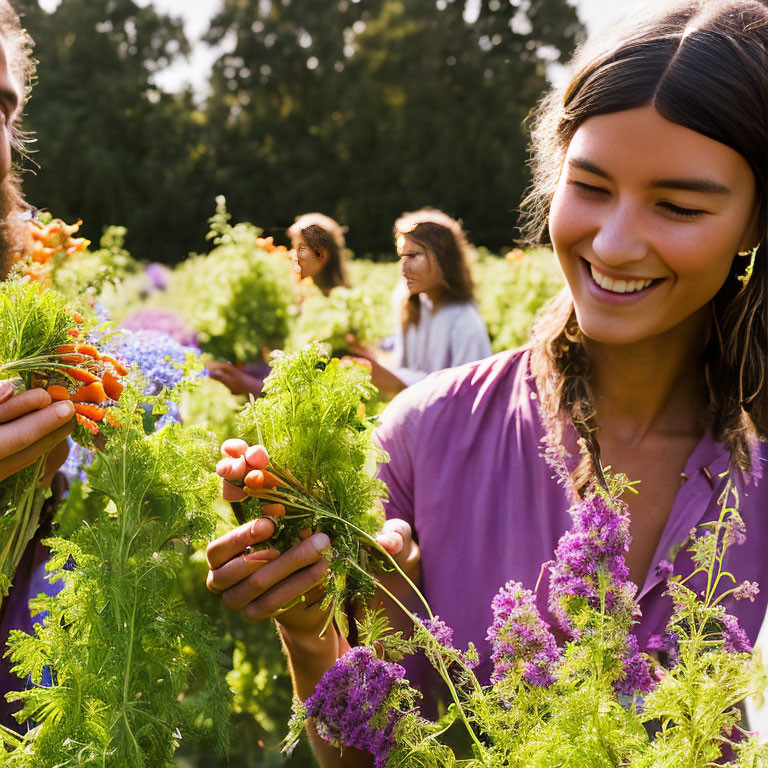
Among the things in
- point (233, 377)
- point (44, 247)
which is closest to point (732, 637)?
point (44, 247)

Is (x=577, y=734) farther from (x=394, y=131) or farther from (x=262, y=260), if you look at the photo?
(x=394, y=131)

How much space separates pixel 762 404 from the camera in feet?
5.11

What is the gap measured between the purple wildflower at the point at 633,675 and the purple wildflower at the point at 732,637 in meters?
0.10

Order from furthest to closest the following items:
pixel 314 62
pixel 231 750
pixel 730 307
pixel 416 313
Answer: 1. pixel 314 62
2. pixel 416 313
3. pixel 730 307
4. pixel 231 750

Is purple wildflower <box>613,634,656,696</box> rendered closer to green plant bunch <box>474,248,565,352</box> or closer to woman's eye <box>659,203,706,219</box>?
woman's eye <box>659,203,706,219</box>

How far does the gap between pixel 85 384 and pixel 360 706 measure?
21.1 inches

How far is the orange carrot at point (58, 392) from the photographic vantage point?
101 centimetres

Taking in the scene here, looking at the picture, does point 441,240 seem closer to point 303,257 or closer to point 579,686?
point 303,257

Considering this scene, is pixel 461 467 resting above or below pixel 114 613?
below

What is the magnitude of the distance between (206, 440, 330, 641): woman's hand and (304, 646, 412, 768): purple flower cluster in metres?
0.15

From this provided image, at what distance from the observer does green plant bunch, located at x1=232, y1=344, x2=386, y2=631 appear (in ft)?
3.41

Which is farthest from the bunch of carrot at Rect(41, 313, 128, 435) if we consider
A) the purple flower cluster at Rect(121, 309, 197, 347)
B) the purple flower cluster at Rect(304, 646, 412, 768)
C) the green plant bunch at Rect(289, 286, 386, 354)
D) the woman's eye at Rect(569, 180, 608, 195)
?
the purple flower cluster at Rect(121, 309, 197, 347)

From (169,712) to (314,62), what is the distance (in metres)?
17.7

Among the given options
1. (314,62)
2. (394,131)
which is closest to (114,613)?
(394,131)
